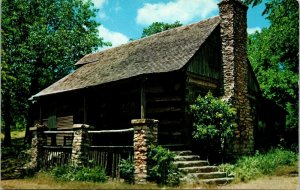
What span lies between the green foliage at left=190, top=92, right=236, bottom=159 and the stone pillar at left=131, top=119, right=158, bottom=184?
281 cm

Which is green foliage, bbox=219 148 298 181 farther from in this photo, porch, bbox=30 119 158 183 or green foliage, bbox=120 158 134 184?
green foliage, bbox=120 158 134 184

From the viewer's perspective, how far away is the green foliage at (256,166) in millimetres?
13641

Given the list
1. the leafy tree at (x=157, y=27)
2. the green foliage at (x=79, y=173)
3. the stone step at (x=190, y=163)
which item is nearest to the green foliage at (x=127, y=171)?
the green foliage at (x=79, y=173)

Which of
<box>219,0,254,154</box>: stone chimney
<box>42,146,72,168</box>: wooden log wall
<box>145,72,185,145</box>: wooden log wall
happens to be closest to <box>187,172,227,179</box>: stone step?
<box>145,72,185,145</box>: wooden log wall

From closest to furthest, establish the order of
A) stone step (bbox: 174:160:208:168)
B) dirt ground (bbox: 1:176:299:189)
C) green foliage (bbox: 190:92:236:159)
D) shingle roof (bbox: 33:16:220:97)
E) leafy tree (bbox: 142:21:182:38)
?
dirt ground (bbox: 1:176:299:189) → stone step (bbox: 174:160:208:168) → green foliage (bbox: 190:92:236:159) → shingle roof (bbox: 33:16:220:97) → leafy tree (bbox: 142:21:182:38)

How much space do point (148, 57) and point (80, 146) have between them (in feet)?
18.1

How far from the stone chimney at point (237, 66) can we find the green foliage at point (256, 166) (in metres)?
1.56

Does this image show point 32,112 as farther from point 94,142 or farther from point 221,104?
point 221,104

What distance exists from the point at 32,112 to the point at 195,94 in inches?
659

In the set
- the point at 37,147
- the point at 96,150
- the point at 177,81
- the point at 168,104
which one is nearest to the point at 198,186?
the point at 96,150

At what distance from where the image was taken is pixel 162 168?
12.2 m

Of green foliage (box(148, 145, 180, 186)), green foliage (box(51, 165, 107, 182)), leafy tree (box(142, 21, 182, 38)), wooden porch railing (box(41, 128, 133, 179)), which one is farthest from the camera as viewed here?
leafy tree (box(142, 21, 182, 38))

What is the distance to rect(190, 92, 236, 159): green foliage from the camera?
1491 centimetres

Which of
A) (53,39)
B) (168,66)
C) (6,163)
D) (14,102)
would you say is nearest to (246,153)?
(168,66)
